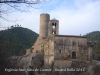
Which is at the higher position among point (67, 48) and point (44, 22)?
point (44, 22)

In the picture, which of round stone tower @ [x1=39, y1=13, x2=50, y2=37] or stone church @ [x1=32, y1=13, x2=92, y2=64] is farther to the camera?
round stone tower @ [x1=39, y1=13, x2=50, y2=37]

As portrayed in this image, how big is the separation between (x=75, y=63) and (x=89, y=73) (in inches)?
103

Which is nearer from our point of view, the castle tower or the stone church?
the stone church

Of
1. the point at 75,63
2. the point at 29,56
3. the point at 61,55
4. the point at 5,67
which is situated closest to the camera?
the point at 5,67

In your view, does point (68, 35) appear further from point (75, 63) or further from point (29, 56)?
point (29, 56)

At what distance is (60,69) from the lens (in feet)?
94.7

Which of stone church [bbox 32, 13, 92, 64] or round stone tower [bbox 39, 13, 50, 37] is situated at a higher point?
round stone tower [bbox 39, 13, 50, 37]

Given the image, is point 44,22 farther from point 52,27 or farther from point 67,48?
point 67,48

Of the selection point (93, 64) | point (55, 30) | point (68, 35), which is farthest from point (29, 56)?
point (93, 64)

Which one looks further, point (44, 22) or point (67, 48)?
point (44, 22)

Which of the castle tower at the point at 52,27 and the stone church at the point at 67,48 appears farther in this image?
the castle tower at the point at 52,27

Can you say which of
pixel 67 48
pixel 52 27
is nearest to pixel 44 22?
pixel 52 27

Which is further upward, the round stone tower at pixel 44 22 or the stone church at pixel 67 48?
the round stone tower at pixel 44 22

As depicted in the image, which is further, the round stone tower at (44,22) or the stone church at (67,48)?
the round stone tower at (44,22)
